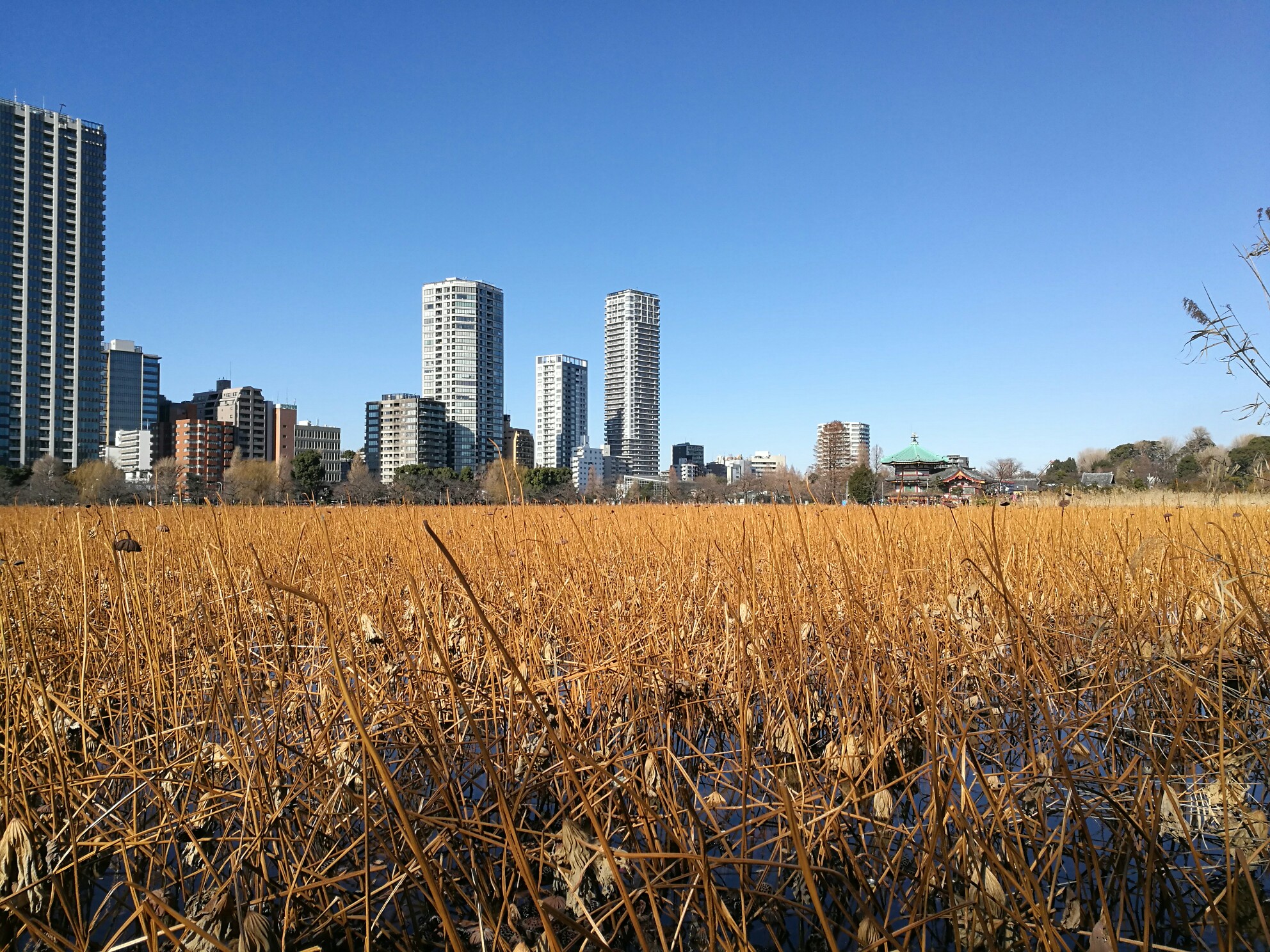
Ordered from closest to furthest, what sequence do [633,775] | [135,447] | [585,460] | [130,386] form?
[633,775] → [130,386] → [135,447] → [585,460]

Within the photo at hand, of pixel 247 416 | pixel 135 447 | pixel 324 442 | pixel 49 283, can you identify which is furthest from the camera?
pixel 324 442

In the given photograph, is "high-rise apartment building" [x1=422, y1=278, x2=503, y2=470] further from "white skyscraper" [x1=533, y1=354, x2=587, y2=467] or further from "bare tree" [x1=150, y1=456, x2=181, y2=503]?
"bare tree" [x1=150, y1=456, x2=181, y2=503]

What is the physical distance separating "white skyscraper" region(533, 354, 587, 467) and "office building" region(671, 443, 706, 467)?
18.2 meters

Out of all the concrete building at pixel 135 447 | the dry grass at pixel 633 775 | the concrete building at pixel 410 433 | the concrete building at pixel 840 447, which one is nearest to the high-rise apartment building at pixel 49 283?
the concrete building at pixel 135 447

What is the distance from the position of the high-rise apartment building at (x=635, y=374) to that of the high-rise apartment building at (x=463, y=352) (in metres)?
25.7

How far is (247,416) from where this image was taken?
82312 mm

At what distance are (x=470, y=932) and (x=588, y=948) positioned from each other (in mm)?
238

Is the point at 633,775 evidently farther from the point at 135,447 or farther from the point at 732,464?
the point at 732,464

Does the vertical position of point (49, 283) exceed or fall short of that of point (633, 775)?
it exceeds it

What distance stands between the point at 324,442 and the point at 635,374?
166ft

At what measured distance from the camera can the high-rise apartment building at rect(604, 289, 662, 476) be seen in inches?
4670

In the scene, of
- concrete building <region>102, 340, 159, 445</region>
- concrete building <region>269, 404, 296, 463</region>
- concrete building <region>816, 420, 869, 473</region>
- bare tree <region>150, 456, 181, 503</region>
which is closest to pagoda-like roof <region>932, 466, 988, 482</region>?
concrete building <region>816, 420, 869, 473</region>

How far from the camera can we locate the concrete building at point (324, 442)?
8681 centimetres

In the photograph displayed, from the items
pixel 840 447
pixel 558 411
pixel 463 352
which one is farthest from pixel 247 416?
pixel 840 447
